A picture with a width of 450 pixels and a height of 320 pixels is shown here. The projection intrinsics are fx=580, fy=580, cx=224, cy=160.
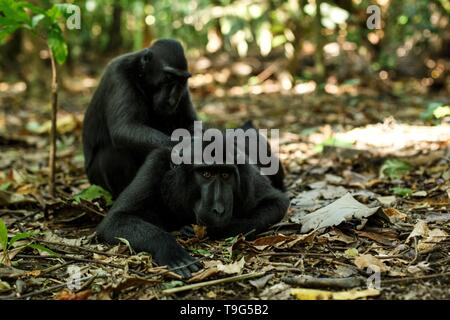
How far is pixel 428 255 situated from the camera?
12.3ft

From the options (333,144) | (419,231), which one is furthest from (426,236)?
(333,144)

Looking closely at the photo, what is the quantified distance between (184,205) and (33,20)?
2.07m

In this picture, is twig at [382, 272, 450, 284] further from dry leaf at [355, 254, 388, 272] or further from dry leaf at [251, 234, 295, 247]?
dry leaf at [251, 234, 295, 247]

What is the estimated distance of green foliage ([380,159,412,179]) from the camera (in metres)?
6.00

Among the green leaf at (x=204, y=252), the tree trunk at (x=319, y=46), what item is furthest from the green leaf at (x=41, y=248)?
the tree trunk at (x=319, y=46)

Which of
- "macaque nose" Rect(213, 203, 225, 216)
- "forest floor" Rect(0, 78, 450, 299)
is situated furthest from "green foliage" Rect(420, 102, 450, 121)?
"macaque nose" Rect(213, 203, 225, 216)

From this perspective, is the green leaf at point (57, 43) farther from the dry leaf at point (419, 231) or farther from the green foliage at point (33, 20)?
the dry leaf at point (419, 231)

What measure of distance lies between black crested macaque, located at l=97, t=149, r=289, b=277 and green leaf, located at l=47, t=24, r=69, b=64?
4.52ft

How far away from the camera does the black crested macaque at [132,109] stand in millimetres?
5688

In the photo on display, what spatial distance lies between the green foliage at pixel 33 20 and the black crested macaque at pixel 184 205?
144cm

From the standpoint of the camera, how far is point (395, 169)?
605 centimetres

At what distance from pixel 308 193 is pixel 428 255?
79.9 inches

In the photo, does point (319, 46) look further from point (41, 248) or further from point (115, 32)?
point (115, 32)

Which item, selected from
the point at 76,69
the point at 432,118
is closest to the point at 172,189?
the point at 432,118
